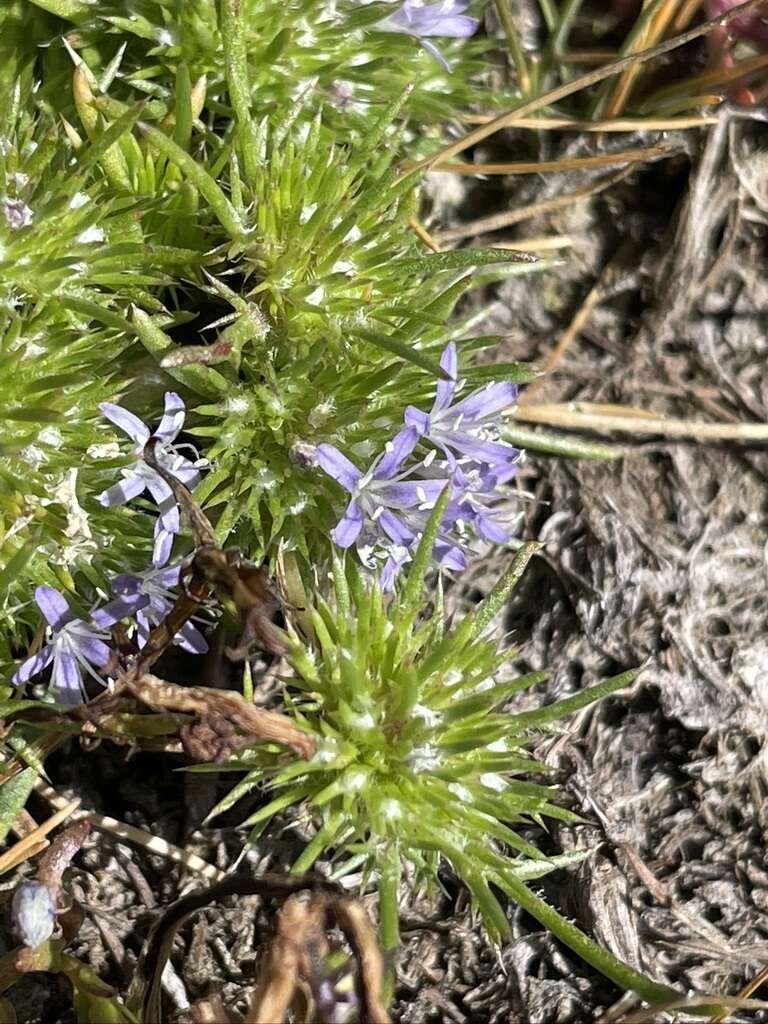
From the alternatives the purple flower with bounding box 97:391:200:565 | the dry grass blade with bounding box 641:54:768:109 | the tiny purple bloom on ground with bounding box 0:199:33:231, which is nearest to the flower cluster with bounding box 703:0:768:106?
the dry grass blade with bounding box 641:54:768:109

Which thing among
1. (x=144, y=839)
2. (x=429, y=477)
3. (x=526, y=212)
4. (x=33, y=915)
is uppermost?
(x=526, y=212)

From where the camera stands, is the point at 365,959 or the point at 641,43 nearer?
the point at 365,959

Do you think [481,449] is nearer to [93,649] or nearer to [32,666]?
[93,649]

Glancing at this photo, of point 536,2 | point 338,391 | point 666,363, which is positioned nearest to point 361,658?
point 338,391

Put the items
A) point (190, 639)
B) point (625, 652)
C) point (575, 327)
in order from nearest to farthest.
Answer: point (190, 639) < point (625, 652) < point (575, 327)

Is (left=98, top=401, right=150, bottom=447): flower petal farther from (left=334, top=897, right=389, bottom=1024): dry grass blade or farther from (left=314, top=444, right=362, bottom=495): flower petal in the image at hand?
(left=334, top=897, right=389, bottom=1024): dry grass blade

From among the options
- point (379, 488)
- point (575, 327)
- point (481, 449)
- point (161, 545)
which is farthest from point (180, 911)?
point (575, 327)

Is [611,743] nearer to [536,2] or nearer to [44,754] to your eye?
[44,754]
